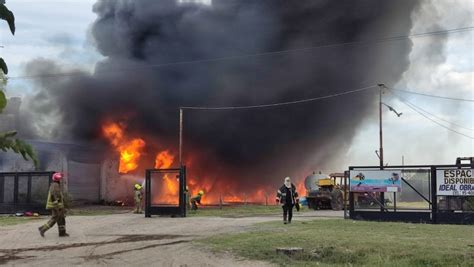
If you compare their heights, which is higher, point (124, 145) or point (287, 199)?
point (124, 145)

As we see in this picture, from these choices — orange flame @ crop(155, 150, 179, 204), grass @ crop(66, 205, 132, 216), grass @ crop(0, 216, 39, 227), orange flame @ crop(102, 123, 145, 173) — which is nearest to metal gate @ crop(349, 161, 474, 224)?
orange flame @ crop(155, 150, 179, 204)

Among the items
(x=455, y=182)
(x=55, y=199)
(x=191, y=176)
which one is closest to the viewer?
(x=55, y=199)

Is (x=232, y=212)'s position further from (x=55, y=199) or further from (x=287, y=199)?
(x=55, y=199)

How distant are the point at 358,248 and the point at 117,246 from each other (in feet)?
17.2

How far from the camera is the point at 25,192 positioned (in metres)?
24.0

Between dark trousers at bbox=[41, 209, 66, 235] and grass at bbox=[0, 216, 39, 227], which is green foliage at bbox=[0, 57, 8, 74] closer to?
dark trousers at bbox=[41, 209, 66, 235]

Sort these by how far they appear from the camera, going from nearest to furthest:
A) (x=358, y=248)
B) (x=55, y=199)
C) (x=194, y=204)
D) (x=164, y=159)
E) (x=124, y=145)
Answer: (x=358, y=248) < (x=55, y=199) < (x=194, y=204) < (x=124, y=145) < (x=164, y=159)

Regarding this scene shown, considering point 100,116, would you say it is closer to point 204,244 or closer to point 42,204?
point 42,204

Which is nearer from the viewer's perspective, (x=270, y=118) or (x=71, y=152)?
(x=71, y=152)

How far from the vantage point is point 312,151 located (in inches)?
1789

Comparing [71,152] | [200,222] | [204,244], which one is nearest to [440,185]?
[200,222]

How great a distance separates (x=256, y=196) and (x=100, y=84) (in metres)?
15.5

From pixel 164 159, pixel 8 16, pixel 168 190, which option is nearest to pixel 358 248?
pixel 8 16

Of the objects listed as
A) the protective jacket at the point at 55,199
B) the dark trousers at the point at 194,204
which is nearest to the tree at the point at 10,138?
the protective jacket at the point at 55,199
